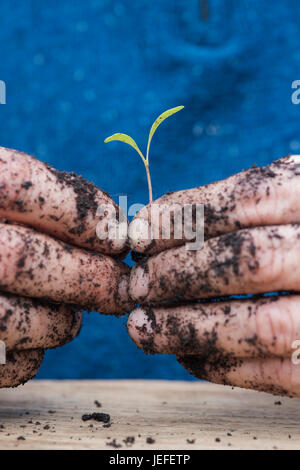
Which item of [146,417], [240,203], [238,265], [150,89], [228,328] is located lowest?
[146,417]

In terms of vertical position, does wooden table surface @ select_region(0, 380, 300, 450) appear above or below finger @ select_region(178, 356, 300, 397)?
below

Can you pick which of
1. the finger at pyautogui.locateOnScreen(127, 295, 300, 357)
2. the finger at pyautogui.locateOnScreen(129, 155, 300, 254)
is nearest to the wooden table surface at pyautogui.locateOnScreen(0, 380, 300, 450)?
the finger at pyautogui.locateOnScreen(127, 295, 300, 357)

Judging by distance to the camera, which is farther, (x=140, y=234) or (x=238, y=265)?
(x=140, y=234)

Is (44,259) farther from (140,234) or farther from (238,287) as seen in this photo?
(238,287)

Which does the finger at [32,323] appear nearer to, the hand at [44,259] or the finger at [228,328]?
the hand at [44,259]

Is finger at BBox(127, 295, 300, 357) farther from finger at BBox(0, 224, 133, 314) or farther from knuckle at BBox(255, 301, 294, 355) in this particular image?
finger at BBox(0, 224, 133, 314)

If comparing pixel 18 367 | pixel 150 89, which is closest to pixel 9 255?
pixel 18 367

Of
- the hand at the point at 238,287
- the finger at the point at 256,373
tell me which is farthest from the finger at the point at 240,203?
the finger at the point at 256,373
